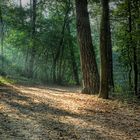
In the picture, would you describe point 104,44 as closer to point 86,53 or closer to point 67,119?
point 86,53

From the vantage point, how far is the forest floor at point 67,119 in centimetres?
778

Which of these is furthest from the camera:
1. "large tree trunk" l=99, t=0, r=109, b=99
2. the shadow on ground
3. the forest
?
"large tree trunk" l=99, t=0, r=109, b=99

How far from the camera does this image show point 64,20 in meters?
36.6

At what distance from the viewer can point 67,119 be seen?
373 inches

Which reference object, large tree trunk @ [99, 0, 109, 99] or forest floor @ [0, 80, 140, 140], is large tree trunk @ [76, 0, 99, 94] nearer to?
large tree trunk @ [99, 0, 109, 99]

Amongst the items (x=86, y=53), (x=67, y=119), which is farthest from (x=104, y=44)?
Result: (x=67, y=119)

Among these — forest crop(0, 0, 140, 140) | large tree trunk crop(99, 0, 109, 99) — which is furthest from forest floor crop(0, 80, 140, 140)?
large tree trunk crop(99, 0, 109, 99)

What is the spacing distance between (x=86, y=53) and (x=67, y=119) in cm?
626

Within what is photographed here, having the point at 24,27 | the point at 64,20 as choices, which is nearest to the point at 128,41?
the point at 64,20

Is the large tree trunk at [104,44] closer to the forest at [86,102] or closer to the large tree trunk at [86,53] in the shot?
the forest at [86,102]

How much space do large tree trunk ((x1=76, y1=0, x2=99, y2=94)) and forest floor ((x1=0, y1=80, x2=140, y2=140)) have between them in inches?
84.9

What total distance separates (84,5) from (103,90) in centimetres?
399

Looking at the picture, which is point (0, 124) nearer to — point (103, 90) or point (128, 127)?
point (128, 127)

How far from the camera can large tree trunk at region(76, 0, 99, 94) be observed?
50.1 feet
